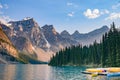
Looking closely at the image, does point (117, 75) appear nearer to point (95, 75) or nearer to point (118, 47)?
point (95, 75)

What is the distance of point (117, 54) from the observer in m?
124

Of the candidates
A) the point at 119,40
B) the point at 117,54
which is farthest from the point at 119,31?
the point at 117,54

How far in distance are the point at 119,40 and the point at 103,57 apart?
18746 millimetres

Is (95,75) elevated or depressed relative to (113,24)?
depressed

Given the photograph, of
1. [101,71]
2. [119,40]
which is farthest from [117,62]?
[101,71]

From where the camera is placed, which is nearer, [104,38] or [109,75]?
[109,75]

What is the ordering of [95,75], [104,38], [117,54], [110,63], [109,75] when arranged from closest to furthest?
1. [109,75]
2. [95,75]
3. [117,54]
4. [110,63]
5. [104,38]

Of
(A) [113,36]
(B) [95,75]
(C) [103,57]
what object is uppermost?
(A) [113,36]

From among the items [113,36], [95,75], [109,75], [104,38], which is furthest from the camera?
[104,38]

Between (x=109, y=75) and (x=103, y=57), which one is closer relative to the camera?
(x=109, y=75)

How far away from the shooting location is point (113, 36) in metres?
142

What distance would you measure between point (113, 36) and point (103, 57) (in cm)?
1460

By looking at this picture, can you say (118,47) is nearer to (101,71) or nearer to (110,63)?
(110,63)

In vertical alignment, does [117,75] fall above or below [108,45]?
below
